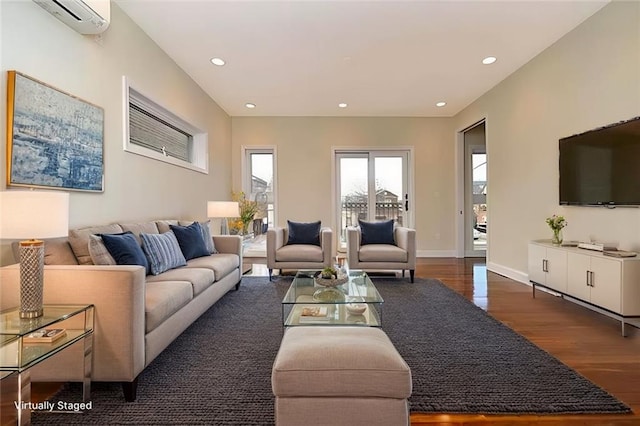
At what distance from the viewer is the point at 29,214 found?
1481mm

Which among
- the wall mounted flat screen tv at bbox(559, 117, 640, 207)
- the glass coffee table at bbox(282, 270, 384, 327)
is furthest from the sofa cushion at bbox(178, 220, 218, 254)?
the wall mounted flat screen tv at bbox(559, 117, 640, 207)

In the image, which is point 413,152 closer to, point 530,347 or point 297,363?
point 530,347

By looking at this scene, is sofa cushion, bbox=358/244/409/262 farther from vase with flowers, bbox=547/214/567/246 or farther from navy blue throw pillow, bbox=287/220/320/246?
vase with flowers, bbox=547/214/567/246

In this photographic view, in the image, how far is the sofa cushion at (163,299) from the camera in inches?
72.6

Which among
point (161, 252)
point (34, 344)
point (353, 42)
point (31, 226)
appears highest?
point (353, 42)

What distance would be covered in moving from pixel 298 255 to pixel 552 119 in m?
3.45

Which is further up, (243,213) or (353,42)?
(353,42)

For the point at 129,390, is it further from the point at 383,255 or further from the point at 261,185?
the point at 261,185

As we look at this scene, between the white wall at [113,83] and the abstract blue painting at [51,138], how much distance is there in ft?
0.19

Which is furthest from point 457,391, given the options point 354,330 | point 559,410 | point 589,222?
point 589,222

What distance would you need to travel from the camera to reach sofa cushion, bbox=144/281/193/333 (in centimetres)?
184

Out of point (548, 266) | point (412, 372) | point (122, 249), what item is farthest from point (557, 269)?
point (122, 249)

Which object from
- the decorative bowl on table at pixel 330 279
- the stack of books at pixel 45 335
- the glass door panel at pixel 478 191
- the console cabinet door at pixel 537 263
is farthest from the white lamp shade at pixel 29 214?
the glass door panel at pixel 478 191

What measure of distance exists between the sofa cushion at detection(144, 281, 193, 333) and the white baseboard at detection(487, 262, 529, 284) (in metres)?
4.03
